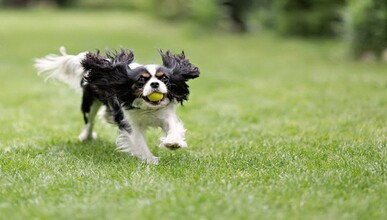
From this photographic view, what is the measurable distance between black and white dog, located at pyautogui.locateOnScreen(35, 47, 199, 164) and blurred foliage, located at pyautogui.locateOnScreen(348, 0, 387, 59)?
927cm

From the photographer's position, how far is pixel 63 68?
22.6 feet

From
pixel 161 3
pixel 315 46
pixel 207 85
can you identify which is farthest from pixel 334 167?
pixel 161 3

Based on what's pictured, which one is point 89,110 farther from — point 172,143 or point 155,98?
point 172,143

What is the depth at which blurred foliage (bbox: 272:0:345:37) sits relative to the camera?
19.9m

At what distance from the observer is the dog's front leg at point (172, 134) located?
5.43m

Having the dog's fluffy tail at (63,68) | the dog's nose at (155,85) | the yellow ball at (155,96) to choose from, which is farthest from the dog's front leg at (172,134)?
the dog's fluffy tail at (63,68)

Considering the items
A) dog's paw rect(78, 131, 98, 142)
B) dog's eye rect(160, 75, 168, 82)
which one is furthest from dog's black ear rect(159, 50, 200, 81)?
dog's paw rect(78, 131, 98, 142)

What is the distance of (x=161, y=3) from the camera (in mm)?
28703

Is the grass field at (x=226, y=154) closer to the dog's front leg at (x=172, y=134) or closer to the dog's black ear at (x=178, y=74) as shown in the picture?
the dog's front leg at (x=172, y=134)

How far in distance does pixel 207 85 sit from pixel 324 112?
328cm

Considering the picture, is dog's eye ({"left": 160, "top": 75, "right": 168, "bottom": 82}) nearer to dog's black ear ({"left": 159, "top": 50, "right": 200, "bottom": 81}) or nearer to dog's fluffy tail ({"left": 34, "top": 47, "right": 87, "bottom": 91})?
dog's black ear ({"left": 159, "top": 50, "right": 200, "bottom": 81})

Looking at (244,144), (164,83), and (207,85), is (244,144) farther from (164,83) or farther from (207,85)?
(207,85)

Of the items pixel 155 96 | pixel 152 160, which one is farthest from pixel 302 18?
pixel 155 96

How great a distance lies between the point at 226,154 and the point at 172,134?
74cm
